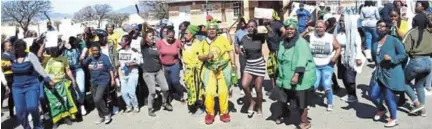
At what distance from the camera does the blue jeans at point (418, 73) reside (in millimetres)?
7156

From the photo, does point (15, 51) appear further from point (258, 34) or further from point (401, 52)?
point (401, 52)

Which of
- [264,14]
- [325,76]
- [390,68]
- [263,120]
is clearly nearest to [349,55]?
[325,76]

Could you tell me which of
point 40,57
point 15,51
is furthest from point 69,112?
point 15,51

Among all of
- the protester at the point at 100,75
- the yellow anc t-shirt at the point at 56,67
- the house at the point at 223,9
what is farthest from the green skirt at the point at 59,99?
the house at the point at 223,9

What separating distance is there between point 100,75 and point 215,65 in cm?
193

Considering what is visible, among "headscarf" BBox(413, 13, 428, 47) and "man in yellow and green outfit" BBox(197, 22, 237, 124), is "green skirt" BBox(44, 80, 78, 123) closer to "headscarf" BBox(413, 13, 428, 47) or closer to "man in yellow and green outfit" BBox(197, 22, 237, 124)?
"man in yellow and green outfit" BBox(197, 22, 237, 124)

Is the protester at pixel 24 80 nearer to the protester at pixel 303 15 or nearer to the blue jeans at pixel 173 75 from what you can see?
the blue jeans at pixel 173 75

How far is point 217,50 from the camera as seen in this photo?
23.7 feet

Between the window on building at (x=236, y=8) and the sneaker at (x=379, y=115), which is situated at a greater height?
the window on building at (x=236, y=8)

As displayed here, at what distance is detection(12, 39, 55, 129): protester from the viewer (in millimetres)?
6699

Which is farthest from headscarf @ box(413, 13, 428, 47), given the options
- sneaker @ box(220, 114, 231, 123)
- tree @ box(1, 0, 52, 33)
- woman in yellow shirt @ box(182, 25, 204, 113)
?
tree @ box(1, 0, 52, 33)

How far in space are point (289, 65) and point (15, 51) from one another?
3.85m

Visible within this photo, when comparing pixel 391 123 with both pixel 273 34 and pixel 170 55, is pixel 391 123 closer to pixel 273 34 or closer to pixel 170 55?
pixel 273 34

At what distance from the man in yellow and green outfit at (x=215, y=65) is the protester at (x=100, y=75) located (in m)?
1.61
